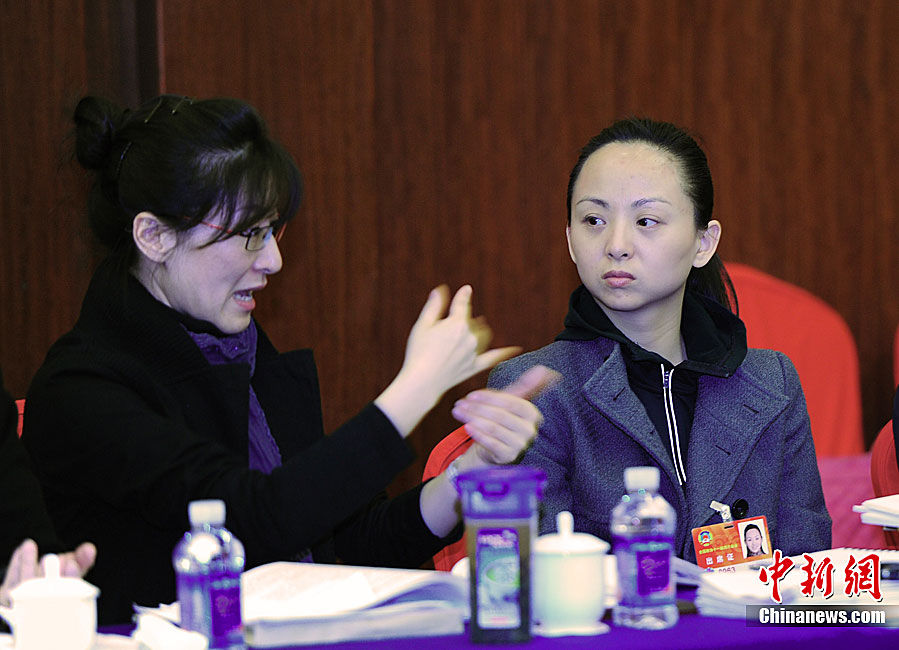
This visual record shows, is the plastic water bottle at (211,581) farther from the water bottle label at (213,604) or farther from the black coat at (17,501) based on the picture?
the black coat at (17,501)

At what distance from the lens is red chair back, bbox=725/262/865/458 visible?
3025 millimetres

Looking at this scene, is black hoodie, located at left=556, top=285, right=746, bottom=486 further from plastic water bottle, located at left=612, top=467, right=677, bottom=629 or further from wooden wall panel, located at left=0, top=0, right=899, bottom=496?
wooden wall panel, located at left=0, top=0, right=899, bottom=496

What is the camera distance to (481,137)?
9.56 feet

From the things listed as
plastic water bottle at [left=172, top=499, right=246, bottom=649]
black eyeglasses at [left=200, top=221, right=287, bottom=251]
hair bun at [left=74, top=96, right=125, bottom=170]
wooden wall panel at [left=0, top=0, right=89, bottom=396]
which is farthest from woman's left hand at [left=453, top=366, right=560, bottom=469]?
wooden wall panel at [left=0, top=0, right=89, bottom=396]

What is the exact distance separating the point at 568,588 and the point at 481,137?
2.05m

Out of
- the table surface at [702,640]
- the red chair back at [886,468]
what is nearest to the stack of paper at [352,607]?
the table surface at [702,640]

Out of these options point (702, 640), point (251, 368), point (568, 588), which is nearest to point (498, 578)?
point (568, 588)

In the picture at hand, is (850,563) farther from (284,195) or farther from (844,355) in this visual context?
(844,355)

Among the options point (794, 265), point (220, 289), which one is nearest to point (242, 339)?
point (220, 289)

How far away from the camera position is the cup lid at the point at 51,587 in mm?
942

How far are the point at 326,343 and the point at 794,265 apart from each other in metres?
1.50

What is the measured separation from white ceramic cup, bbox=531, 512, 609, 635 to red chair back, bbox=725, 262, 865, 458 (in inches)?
81.0

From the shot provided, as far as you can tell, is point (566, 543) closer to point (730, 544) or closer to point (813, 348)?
point (730, 544)

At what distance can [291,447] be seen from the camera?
1625mm
